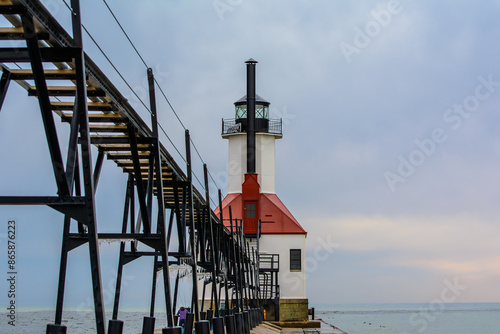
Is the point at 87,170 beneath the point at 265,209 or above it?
beneath

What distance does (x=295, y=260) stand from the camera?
54750mm

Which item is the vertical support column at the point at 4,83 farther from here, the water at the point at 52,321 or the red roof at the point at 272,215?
the red roof at the point at 272,215

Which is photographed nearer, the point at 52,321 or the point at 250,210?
the point at 250,210

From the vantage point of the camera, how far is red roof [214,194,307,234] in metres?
55.4

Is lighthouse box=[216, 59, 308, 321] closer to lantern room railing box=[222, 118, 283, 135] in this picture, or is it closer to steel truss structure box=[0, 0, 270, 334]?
lantern room railing box=[222, 118, 283, 135]

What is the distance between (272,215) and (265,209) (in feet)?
2.48

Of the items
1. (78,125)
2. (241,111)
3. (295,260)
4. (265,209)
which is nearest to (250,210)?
(265,209)

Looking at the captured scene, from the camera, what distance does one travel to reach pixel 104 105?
13.8 meters

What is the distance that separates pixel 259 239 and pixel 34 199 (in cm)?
4495

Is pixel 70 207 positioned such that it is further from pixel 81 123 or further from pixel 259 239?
pixel 259 239

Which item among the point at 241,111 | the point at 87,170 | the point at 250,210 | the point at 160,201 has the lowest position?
the point at 87,170

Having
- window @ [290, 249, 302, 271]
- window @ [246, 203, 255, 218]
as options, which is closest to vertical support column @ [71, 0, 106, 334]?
window @ [290, 249, 302, 271]

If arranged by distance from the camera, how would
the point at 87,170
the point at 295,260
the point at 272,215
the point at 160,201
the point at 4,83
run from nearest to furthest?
the point at 87,170 → the point at 4,83 → the point at 160,201 → the point at 295,260 → the point at 272,215

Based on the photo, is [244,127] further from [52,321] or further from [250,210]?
[52,321]
